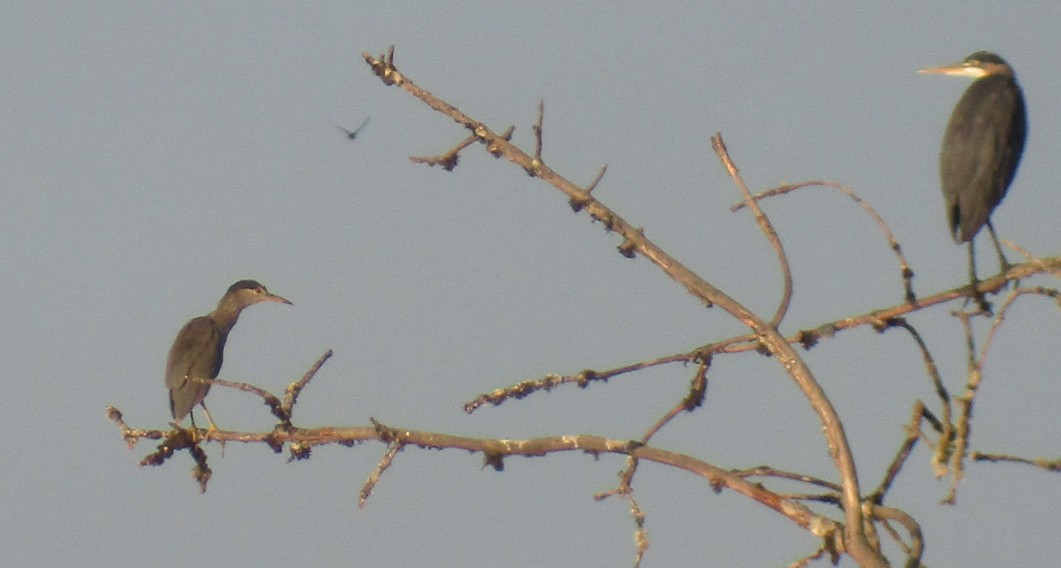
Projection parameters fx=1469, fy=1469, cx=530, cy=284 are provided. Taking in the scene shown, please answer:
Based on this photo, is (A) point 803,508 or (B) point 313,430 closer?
(A) point 803,508

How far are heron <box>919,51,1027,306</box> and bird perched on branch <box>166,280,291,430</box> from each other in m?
5.78

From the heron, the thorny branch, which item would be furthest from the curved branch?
the heron

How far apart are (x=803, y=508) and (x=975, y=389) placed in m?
0.61

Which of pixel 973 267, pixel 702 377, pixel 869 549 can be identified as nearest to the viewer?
pixel 869 549

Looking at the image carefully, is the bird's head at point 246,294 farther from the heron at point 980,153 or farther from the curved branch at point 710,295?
the curved branch at point 710,295

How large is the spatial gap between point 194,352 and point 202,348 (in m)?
0.10

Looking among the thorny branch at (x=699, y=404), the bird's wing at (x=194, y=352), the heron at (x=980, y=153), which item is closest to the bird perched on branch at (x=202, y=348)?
the bird's wing at (x=194, y=352)

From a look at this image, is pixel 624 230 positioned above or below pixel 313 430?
above

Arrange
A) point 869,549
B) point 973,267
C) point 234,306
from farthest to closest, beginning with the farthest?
point 234,306
point 973,267
point 869,549

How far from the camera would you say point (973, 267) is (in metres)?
7.75

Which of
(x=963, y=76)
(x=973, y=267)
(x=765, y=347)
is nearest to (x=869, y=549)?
(x=765, y=347)

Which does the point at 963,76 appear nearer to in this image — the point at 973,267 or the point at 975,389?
the point at 973,267

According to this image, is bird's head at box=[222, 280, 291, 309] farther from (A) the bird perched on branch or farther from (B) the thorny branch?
(B) the thorny branch

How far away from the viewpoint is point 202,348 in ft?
41.1
